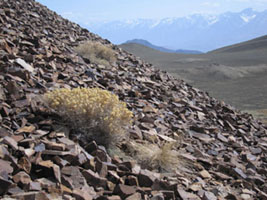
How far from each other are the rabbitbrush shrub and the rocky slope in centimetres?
25

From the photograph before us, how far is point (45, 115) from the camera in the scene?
18.9 feet

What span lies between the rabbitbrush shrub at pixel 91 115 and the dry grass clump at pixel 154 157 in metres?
0.41

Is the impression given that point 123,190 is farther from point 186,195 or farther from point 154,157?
point 154,157

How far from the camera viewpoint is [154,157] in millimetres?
5574

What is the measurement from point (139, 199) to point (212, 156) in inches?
128

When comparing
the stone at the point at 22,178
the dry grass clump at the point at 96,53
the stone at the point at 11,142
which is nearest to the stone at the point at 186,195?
the stone at the point at 22,178

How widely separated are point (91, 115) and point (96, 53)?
6.81 m

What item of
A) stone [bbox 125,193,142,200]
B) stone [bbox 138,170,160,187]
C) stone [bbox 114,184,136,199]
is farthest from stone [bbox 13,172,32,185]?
stone [bbox 138,170,160,187]

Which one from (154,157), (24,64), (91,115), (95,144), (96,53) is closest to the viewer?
(95,144)

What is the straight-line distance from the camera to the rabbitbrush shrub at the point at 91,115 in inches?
221

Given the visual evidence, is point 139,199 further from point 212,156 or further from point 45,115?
point 212,156

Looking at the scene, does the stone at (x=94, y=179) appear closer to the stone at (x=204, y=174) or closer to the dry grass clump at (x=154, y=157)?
the dry grass clump at (x=154, y=157)

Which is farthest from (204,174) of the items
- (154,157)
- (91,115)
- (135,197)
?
(91,115)

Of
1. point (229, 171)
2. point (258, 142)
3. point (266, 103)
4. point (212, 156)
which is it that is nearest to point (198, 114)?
point (258, 142)
